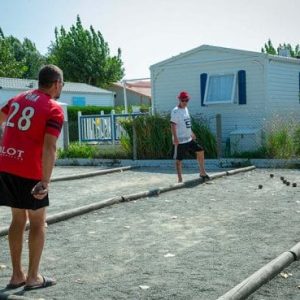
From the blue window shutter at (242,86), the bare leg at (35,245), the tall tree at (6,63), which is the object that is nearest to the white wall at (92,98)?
the tall tree at (6,63)

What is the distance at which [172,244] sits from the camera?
233 inches

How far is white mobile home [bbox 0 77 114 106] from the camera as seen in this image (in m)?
35.2

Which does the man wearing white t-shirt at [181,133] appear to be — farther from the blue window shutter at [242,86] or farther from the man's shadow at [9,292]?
the man's shadow at [9,292]

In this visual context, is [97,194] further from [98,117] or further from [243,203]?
[98,117]

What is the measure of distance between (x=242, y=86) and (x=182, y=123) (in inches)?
257

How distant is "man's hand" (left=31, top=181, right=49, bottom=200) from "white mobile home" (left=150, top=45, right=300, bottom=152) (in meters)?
12.4

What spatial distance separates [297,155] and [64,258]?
10.5m

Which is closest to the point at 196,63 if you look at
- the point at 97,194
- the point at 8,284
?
the point at 97,194

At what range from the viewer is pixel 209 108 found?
17625 mm

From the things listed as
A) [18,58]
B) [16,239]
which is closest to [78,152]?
[16,239]

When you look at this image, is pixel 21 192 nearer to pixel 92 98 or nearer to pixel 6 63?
pixel 92 98

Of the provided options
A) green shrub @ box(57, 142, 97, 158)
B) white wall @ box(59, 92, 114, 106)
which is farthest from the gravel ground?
white wall @ box(59, 92, 114, 106)

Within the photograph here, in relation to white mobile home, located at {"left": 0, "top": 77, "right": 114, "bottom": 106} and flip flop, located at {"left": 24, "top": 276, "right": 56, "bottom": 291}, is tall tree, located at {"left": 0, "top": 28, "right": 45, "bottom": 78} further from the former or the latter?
flip flop, located at {"left": 24, "top": 276, "right": 56, "bottom": 291}

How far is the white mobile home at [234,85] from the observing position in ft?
54.3
